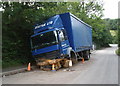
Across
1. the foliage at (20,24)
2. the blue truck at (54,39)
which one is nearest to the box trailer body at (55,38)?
the blue truck at (54,39)

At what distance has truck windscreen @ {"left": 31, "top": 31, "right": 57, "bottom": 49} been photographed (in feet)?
39.2

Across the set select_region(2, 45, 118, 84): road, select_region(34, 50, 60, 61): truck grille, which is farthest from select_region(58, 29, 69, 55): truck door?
select_region(2, 45, 118, 84): road

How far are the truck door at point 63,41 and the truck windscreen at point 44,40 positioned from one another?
55 cm

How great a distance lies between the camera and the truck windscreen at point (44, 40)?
39.2 ft

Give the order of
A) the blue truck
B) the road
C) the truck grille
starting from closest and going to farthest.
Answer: the road → the truck grille → the blue truck

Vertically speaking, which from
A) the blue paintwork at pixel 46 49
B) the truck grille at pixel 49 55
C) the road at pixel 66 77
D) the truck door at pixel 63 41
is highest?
the truck door at pixel 63 41

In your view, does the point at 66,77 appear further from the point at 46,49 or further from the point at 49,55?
the point at 46,49

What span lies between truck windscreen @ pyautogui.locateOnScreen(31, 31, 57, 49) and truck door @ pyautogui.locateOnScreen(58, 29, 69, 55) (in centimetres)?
55

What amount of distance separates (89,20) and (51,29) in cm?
2287

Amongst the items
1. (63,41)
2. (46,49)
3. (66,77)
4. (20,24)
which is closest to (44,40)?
(46,49)

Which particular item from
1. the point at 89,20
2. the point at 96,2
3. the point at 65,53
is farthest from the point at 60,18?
the point at 96,2

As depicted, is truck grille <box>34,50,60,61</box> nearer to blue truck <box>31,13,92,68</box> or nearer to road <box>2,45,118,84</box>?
blue truck <box>31,13,92,68</box>

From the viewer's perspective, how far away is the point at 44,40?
12242 mm

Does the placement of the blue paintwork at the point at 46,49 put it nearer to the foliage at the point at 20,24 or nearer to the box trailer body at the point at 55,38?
the box trailer body at the point at 55,38
